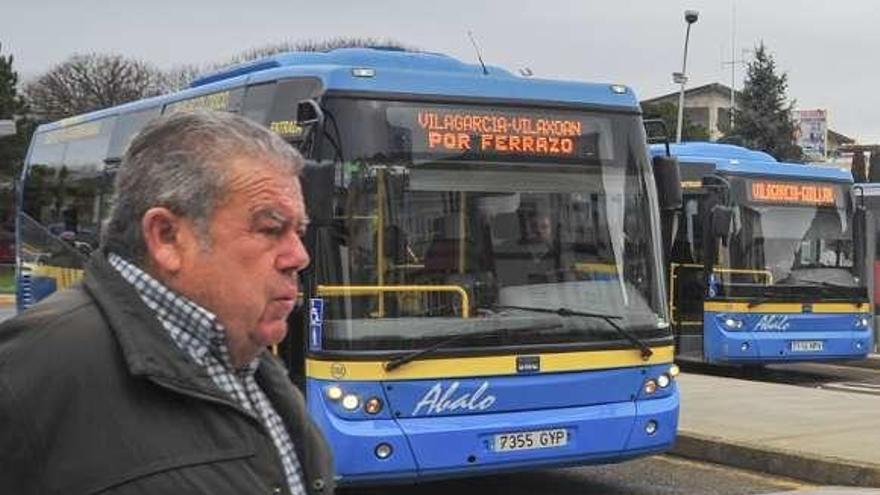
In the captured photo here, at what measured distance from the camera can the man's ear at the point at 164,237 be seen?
1980 mm

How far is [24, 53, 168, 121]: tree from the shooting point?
62250mm

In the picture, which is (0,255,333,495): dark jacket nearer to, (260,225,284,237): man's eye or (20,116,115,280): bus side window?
(260,225,284,237): man's eye

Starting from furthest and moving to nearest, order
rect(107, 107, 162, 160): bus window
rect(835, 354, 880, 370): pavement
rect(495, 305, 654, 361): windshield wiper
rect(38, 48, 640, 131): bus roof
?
1. rect(835, 354, 880, 370): pavement
2. rect(107, 107, 162, 160): bus window
3. rect(495, 305, 654, 361): windshield wiper
4. rect(38, 48, 640, 131): bus roof

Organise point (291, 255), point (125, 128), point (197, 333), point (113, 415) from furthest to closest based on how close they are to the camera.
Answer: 1. point (125, 128)
2. point (291, 255)
3. point (197, 333)
4. point (113, 415)

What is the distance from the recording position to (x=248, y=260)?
2021 mm

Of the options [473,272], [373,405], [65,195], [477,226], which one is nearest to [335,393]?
[373,405]

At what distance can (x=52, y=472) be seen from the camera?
5.88 feet

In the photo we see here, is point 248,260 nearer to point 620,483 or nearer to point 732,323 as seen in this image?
point 620,483

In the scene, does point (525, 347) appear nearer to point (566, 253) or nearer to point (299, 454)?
point (566, 253)

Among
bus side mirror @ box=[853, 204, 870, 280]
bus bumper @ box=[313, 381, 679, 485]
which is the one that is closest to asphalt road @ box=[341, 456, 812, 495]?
bus bumper @ box=[313, 381, 679, 485]

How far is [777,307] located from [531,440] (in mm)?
8534

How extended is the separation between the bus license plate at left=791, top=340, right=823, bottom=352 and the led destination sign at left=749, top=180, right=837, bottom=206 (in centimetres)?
177

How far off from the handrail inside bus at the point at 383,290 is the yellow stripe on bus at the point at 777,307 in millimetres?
8190

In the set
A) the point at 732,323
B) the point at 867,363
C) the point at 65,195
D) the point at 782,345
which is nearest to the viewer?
the point at 65,195
